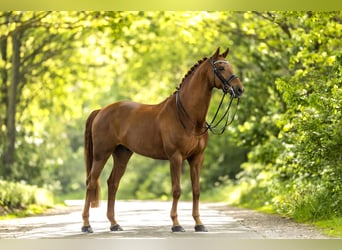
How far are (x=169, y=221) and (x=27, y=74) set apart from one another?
25.9ft

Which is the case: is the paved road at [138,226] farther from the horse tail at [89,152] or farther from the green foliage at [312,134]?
the green foliage at [312,134]

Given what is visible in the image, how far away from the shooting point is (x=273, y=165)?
13.8m

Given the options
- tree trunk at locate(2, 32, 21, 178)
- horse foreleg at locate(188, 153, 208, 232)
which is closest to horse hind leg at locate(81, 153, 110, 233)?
horse foreleg at locate(188, 153, 208, 232)

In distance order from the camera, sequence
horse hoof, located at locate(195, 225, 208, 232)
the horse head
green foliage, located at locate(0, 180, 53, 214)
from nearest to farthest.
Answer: the horse head → horse hoof, located at locate(195, 225, 208, 232) → green foliage, located at locate(0, 180, 53, 214)

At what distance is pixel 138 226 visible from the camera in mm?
10039

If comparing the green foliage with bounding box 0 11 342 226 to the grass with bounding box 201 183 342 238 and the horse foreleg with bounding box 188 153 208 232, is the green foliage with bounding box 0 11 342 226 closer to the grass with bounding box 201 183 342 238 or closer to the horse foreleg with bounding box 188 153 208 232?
the grass with bounding box 201 183 342 238

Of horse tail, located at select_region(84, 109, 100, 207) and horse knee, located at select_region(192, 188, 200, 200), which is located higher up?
horse tail, located at select_region(84, 109, 100, 207)

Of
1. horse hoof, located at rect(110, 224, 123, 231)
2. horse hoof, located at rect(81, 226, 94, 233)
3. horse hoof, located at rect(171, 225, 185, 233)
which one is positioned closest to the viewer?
horse hoof, located at rect(171, 225, 185, 233)

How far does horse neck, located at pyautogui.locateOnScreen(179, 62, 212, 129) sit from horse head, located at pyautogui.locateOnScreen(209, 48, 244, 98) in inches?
5.8

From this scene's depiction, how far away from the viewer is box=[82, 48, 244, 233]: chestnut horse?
9.20 meters

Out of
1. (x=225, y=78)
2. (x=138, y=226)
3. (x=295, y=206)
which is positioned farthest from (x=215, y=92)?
(x=225, y=78)

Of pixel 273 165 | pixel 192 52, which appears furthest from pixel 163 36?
pixel 273 165

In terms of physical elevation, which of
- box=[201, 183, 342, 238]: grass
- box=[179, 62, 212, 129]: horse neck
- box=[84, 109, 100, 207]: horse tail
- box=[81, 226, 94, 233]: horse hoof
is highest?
box=[179, 62, 212, 129]: horse neck

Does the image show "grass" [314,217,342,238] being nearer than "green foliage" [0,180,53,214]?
Yes
